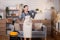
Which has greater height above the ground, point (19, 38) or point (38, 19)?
point (38, 19)

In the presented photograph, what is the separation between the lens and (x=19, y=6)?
82cm

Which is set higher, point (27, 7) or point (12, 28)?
point (27, 7)

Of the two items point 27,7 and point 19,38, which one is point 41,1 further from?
point 19,38

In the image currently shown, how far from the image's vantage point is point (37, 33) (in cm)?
84

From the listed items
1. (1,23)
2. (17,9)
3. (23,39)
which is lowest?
(23,39)

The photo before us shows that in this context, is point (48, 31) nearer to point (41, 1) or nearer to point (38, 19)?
point (38, 19)

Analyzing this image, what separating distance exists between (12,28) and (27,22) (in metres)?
0.13

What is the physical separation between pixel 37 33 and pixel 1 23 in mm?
288

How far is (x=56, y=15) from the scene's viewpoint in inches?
33.1

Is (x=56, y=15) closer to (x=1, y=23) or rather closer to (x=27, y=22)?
(x=27, y=22)

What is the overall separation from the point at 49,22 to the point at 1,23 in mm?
370

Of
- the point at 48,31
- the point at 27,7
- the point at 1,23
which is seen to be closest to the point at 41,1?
the point at 27,7

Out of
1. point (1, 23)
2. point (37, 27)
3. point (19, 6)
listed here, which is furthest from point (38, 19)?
point (1, 23)

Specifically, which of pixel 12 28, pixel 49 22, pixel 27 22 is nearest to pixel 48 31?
pixel 49 22
